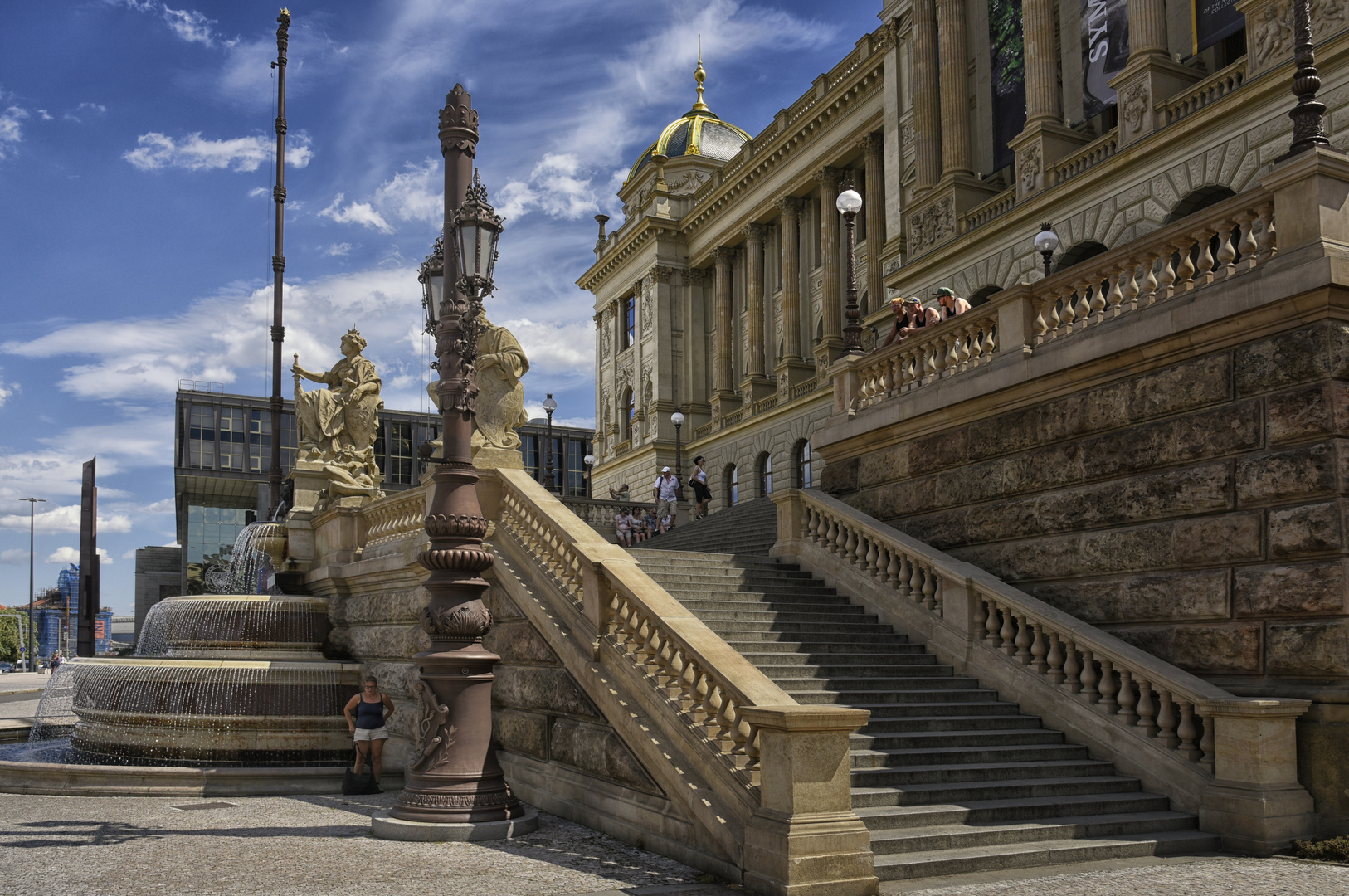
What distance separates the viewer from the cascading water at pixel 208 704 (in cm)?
1346

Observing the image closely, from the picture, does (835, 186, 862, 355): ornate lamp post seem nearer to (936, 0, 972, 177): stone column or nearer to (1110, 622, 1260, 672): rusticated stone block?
(1110, 622, 1260, 672): rusticated stone block

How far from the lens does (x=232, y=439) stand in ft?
248

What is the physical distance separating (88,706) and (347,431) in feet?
20.3

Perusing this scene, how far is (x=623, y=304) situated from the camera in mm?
59562

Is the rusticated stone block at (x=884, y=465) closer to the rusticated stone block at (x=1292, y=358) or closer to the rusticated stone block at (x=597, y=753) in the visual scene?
the rusticated stone block at (x=1292, y=358)

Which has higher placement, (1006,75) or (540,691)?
(1006,75)

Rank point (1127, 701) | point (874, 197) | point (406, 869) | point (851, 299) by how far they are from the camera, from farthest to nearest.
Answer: point (874, 197) → point (851, 299) → point (1127, 701) → point (406, 869)

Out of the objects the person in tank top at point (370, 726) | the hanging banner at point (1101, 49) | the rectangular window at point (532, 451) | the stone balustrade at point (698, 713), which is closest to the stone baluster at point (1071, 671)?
the stone balustrade at point (698, 713)

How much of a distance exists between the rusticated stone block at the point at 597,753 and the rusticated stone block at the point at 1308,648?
527cm

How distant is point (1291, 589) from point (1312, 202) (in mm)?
3228

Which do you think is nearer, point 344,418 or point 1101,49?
point 344,418

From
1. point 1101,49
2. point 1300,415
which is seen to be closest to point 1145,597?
point 1300,415

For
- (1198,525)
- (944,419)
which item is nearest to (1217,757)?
(1198,525)

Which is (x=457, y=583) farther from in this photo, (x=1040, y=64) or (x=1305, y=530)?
(x=1040, y=64)
